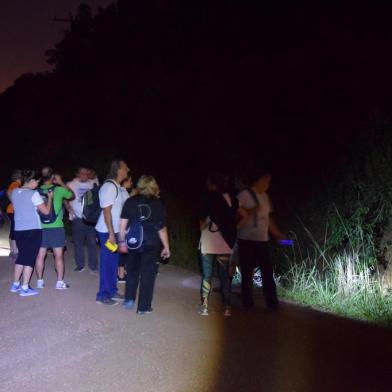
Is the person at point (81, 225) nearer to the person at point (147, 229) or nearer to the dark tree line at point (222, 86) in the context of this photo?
the dark tree line at point (222, 86)

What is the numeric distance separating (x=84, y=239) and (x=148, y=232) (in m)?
3.81

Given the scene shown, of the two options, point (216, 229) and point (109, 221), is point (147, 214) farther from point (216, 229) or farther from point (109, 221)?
point (216, 229)

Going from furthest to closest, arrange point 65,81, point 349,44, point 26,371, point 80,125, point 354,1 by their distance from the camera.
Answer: point 65,81 < point 80,125 < point 354,1 < point 349,44 < point 26,371

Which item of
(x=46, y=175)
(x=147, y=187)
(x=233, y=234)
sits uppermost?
(x=46, y=175)

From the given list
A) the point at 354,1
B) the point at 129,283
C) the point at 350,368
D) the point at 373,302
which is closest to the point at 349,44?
the point at 354,1

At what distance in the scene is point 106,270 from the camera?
29.5 ft

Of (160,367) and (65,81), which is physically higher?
(65,81)

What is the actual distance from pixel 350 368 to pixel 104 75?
2639cm

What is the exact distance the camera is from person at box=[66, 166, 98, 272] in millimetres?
11625

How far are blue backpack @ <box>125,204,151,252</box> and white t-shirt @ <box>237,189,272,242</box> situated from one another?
4.17 ft

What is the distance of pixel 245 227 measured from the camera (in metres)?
8.80

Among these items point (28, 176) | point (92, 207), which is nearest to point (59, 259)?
point (92, 207)

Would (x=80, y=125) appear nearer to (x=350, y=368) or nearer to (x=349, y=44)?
(x=349, y=44)

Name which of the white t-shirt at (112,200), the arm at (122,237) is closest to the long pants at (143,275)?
the arm at (122,237)
